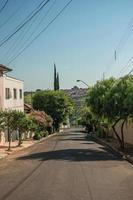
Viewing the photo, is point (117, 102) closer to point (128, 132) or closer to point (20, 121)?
point (20, 121)

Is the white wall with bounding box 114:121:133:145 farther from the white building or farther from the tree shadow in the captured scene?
the white building

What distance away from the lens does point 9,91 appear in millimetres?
58250

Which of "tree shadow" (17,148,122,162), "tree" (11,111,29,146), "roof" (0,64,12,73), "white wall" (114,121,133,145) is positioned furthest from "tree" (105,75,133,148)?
"roof" (0,64,12,73)

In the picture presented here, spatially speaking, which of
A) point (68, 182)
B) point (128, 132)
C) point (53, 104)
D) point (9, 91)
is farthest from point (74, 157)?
point (53, 104)

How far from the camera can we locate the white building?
51688mm

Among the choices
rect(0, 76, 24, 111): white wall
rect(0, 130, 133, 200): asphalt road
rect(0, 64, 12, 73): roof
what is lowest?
rect(0, 130, 133, 200): asphalt road

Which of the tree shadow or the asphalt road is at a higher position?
the tree shadow

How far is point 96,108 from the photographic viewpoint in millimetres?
41094

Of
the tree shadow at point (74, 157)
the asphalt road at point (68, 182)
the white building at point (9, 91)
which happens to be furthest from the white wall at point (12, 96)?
the asphalt road at point (68, 182)

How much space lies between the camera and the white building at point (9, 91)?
51.7 m

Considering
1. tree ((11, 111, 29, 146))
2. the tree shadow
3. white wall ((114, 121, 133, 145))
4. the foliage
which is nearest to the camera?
the tree shadow

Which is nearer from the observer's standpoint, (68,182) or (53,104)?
(68,182)

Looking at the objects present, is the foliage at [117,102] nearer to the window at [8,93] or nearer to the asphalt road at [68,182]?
the asphalt road at [68,182]

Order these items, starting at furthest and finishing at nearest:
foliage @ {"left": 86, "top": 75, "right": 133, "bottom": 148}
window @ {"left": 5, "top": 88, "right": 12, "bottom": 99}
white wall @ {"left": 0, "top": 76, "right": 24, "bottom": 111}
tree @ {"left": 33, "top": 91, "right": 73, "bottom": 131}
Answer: tree @ {"left": 33, "top": 91, "right": 73, "bottom": 131} < window @ {"left": 5, "top": 88, "right": 12, "bottom": 99} < white wall @ {"left": 0, "top": 76, "right": 24, "bottom": 111} < foliage @ {"left": 86, "top": 75, "right": 133, "bottom": 148}
